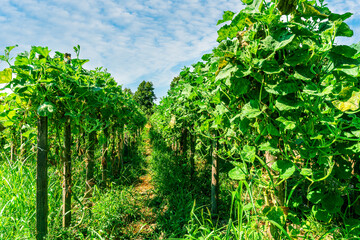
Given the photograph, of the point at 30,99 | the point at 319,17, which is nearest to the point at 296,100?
the point at 319,17

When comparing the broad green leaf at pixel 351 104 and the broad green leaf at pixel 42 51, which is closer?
the broad green leaf at pixel 351 104

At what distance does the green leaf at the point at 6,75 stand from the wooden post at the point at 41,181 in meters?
0.43

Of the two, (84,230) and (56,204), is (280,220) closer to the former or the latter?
(84,230)

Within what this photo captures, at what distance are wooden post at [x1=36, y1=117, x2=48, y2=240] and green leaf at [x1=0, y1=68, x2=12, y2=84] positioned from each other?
0.43 m

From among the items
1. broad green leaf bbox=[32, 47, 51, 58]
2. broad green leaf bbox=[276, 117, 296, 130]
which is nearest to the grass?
broad green leaf bbox=[276, 117, 296, 130]

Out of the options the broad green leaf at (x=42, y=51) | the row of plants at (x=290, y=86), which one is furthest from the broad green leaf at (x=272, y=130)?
the broad green leaf at (x=42, y=51)

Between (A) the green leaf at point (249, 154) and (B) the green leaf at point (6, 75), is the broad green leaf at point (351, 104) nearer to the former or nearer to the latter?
(A) the green leaf at point (249, 154)

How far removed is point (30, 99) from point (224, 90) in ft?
5.42

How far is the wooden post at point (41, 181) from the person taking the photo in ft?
6.08

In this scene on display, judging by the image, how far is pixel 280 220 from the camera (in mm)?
1081

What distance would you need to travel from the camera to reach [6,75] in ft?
5.02

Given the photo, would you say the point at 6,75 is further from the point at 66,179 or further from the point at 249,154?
the point at 249,154

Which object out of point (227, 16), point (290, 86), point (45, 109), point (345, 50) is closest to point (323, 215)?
point (290, 86)

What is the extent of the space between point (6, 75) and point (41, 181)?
0.98 m
